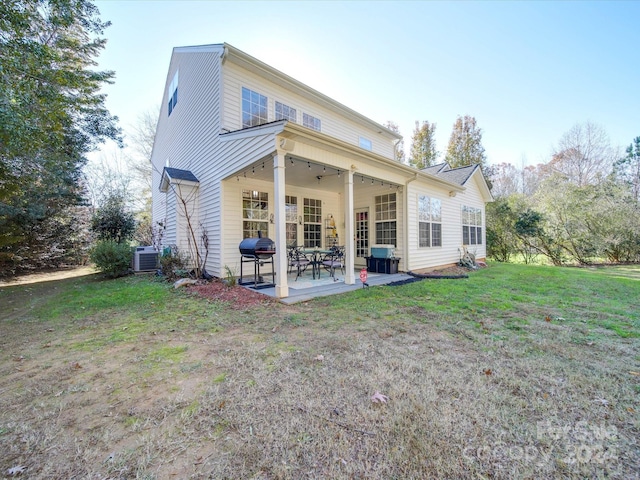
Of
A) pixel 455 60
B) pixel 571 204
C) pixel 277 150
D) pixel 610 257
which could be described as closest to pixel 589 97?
pixel 571 204

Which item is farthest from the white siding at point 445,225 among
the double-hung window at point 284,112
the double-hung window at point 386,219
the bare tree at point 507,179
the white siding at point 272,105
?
the bare tree at point 507,179

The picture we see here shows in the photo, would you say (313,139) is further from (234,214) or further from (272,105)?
(272,105)

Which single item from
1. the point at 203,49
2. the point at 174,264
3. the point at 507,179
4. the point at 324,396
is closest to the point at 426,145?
the point at 507,179

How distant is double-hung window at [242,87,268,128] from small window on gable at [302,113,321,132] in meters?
1.56

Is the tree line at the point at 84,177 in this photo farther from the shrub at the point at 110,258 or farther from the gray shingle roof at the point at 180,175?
the gray shingle roof at the point at 180,175

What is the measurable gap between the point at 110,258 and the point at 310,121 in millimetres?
8154

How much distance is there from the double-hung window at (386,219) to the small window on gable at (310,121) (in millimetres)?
3382

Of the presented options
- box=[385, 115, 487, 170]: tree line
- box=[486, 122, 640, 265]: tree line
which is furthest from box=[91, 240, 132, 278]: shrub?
box=[385, 115, 487, 170]: tree line

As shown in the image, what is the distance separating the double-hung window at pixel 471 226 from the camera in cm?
1216

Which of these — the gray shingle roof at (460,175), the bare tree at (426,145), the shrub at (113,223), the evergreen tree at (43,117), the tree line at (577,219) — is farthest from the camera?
the bare tree at (426,145)

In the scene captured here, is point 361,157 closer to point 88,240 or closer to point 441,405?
point 441,405

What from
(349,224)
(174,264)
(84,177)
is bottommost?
(174,264)

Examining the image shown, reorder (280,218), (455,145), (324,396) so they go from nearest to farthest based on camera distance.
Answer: (324,396) < (280,218) < (455,145)

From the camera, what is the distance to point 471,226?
12672 millimetres
